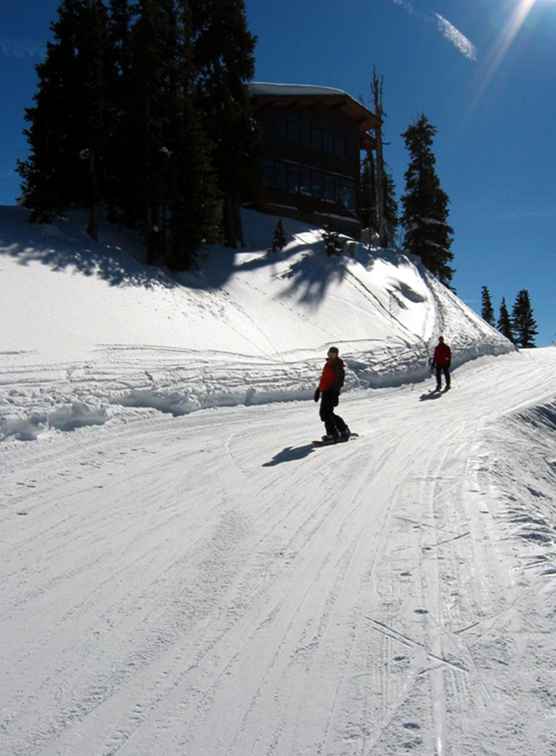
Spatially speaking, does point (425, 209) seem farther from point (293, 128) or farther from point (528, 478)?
point (528, 478)

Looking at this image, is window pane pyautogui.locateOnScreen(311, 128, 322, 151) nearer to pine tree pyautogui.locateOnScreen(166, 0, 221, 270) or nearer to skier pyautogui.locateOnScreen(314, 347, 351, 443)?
pine tree pyautogui.locateOnScreen(166, 0, 221, 270)

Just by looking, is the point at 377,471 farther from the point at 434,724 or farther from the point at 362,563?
the point at 434,724

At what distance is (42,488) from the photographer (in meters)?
5.67

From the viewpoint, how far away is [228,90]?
24609 mm

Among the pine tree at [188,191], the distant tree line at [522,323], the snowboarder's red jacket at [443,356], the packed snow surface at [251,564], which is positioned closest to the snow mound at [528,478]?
the packed snow surface at [251,564]

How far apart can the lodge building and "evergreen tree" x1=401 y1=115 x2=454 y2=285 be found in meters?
4.29

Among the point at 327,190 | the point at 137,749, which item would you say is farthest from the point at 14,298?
the point at 327,190

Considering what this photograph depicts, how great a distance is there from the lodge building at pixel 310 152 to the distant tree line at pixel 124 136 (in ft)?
35.3

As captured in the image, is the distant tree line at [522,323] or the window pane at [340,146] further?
the distant tree line at [522,323]

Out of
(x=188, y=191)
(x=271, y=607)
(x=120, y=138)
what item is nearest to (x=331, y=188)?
(x=188, y=191)

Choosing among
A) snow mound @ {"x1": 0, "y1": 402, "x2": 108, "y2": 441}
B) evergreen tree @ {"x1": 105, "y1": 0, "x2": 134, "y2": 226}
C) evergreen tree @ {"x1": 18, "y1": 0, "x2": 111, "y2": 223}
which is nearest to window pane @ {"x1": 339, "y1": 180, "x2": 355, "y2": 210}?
evergreen tree @ {"x1": 105, "y1": 0, "x2": 134, "y2": 226}

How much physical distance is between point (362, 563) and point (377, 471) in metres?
2.90

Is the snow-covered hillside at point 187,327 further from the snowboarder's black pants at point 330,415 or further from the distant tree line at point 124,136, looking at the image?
the snowboarder's black pants at point 330,415

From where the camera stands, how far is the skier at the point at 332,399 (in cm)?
880
